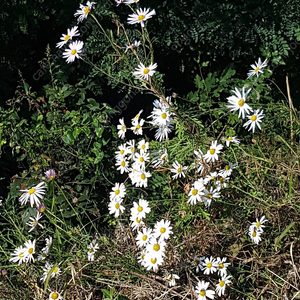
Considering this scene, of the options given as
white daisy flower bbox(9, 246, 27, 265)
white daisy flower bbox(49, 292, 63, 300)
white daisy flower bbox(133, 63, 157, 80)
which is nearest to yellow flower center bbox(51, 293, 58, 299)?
white daisy flower bbox(49, 292, 63, 300)

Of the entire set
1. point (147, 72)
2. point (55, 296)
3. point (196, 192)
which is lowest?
point (55, 296)

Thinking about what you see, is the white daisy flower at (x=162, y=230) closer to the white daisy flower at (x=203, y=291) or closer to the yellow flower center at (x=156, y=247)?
the yellow flower center at (x=156, y=247)

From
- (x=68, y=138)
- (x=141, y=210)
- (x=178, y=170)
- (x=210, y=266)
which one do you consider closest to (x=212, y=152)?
(x=178, y=170)

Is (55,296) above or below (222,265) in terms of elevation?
above

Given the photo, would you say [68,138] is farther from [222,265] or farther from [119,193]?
[222,265]

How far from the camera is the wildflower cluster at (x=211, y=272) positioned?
2.08 metres

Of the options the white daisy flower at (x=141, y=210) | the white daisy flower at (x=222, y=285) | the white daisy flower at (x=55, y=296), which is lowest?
the white daisy flower at (x=222, y=285)

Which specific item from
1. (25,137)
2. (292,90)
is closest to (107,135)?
(25,137)

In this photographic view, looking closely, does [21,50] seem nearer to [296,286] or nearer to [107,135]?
[107,135]

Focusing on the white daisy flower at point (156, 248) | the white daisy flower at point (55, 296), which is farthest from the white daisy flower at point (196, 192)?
the white daisy flower at point (55, 296)

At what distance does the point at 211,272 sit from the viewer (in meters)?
2.17

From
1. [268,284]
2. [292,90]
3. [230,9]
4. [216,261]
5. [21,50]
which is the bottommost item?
[292,90]

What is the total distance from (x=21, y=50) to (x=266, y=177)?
5.99 feet

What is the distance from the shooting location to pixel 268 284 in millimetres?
2244
